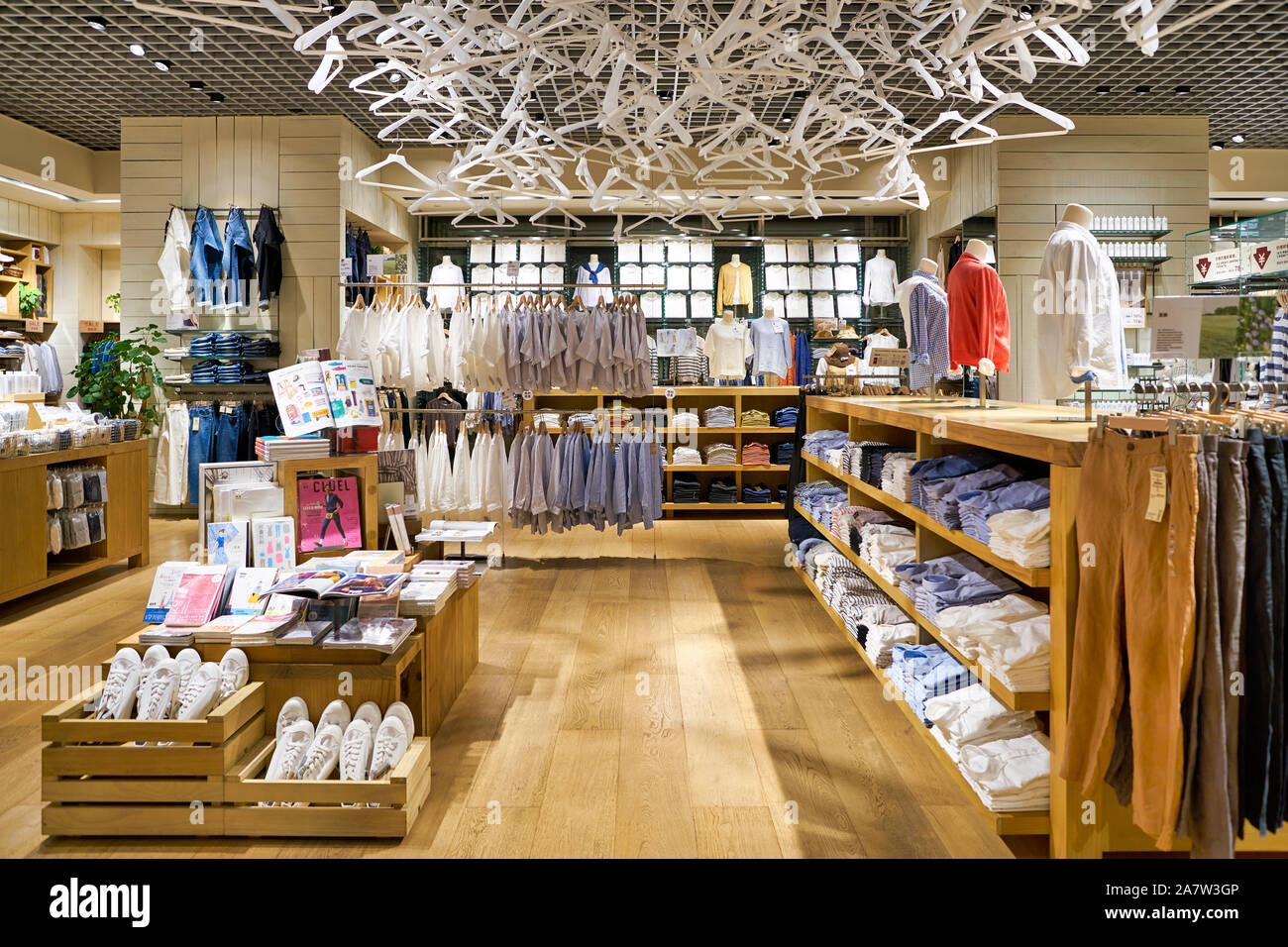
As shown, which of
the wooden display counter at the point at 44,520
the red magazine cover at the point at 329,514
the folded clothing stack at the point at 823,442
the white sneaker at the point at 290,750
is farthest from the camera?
the folded clothing stack at the point at 823,442

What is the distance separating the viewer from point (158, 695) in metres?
2.59

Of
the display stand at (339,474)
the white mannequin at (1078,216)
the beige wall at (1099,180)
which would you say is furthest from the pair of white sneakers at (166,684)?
the beige wall at (1099,180)

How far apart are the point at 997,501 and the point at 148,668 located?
2.61 metres

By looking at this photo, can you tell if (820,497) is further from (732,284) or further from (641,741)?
(732,284)

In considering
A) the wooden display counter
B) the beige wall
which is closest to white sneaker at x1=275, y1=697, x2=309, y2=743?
the wooden display counter

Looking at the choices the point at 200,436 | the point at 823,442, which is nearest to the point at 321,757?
the point at 823,442

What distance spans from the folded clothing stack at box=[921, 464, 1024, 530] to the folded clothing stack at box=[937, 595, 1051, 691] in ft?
1.21

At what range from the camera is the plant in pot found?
775 centimetres

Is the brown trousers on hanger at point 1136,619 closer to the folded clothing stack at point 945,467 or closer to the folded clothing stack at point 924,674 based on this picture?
the folded clothing stack at point 924,674

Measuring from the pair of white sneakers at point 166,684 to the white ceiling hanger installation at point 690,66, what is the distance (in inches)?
73.7

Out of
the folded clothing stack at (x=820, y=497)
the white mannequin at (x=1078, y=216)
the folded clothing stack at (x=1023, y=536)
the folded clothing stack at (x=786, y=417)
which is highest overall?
the white mannequin at (x=1078, y=216)

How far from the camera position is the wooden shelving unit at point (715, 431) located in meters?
8.65
